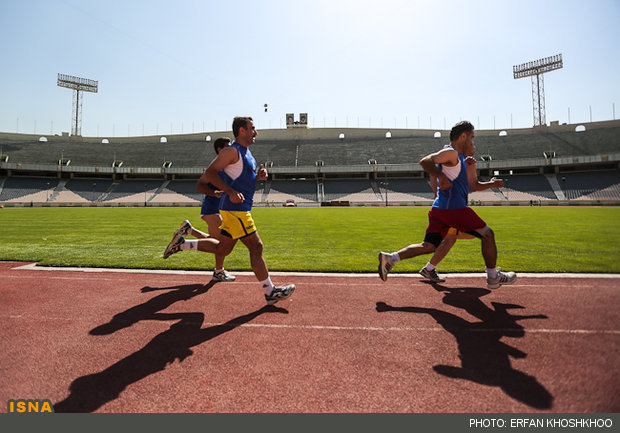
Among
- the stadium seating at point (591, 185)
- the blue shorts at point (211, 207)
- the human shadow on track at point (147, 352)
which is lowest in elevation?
the human shadow on track at point (147, 352)

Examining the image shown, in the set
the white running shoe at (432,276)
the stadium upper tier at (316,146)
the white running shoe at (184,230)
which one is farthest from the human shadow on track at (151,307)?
the stadium upper tier at (316,146)

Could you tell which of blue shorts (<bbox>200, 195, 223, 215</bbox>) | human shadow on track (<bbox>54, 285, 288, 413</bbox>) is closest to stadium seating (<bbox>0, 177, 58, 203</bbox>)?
blue shorts (<bbox>200, 195, 223, 215</bbox>)

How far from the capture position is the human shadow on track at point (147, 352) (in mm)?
2074

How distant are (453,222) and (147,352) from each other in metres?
4.02

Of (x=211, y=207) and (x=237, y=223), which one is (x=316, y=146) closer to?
(x=211, y=207)

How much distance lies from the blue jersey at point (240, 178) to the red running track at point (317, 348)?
52.6 inches

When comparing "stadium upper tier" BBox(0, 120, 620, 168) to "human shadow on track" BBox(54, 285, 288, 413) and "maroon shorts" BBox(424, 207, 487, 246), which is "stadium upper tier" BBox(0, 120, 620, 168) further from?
"human shadow on track" BBox(54, 285, 288, 413)

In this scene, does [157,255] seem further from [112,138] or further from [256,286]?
[112,138]

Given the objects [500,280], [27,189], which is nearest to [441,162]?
[500,280]

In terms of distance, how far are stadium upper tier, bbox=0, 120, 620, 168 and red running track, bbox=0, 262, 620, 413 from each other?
185ft

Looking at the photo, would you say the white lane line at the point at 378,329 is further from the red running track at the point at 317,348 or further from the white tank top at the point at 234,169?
the white tank top at the point at 234,169

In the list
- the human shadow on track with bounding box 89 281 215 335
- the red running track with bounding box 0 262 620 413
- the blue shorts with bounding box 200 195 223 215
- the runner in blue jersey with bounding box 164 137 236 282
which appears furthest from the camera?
the blue shorts with bounding box 200 195 223 215

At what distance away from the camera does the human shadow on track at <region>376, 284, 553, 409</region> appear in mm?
2104

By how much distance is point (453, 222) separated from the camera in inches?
169
